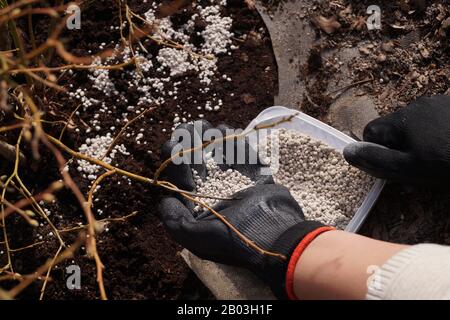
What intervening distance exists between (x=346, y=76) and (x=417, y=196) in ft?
1.44

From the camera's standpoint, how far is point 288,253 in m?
1.26

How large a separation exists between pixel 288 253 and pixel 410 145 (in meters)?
0.51

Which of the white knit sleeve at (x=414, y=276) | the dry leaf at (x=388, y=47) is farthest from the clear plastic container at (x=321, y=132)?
the white knit sleeve at (x=414, y=276)

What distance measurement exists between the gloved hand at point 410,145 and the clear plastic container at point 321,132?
71 mm

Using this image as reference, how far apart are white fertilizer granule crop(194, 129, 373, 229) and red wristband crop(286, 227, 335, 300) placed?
0.37 meters

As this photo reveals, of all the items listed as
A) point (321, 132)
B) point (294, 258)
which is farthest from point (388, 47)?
point (294, 258)

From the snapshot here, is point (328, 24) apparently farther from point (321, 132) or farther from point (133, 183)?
point (133, 183)

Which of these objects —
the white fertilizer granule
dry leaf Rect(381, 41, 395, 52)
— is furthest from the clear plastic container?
dry leaf Rect(381, 41, 395, 52)

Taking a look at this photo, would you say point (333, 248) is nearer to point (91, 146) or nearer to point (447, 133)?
point (447, 133)

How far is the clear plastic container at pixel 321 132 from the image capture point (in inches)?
62.9

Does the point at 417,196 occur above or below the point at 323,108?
below

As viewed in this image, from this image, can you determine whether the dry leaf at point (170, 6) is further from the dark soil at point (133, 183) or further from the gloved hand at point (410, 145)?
the gloved hand at point (410, 145)
